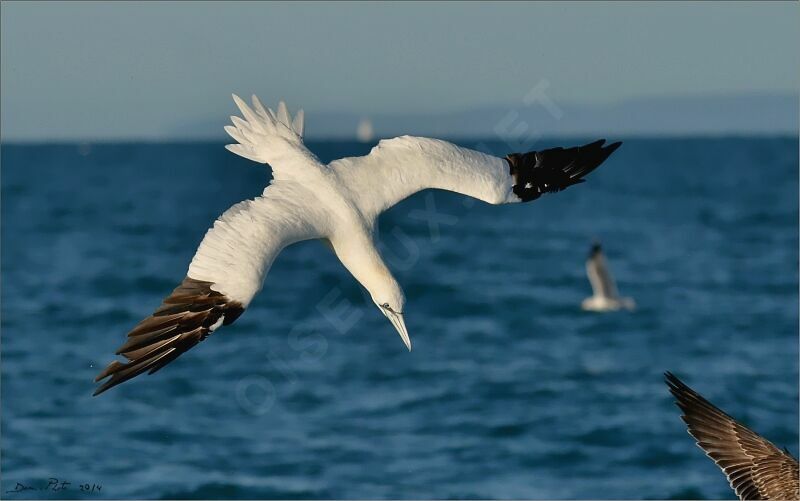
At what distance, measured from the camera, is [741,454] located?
38.4 ft

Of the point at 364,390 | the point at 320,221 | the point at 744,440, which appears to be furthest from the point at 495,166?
the point at 364,390

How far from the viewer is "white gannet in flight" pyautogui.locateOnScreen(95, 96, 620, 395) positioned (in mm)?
9555

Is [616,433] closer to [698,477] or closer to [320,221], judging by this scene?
[698,477]

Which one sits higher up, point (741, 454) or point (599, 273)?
point (599, 273)

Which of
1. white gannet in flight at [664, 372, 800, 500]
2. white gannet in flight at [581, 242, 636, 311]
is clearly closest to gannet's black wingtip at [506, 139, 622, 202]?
white gannet in flight at [664, 372, 800, 500]

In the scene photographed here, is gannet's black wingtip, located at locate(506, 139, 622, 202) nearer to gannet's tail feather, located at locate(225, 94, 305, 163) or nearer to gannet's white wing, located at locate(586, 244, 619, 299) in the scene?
gannet's tail feather, located at locate(225, 94, 305, 163)

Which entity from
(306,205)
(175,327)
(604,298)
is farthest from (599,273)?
(175,327)

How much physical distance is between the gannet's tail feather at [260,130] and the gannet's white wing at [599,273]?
620 inches

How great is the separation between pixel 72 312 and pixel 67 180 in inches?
2475

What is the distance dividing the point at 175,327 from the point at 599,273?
19.8 metres

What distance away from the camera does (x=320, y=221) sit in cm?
1019

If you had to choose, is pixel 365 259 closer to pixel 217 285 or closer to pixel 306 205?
pixel 306 205

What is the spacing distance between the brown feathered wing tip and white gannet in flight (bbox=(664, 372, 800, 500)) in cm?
416

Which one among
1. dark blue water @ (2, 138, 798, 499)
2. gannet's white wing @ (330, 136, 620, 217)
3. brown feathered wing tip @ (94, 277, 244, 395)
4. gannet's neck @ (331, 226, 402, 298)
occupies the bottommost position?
brown feathered wing tip @ (94, 277, 244, 395)
